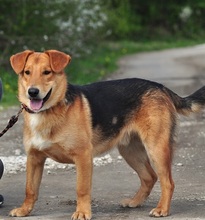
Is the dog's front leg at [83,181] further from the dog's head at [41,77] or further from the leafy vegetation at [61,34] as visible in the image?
the leafy vegetation at [61,34]

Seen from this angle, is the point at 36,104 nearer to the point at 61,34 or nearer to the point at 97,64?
the point at 61,34

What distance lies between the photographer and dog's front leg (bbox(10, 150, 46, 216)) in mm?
7363

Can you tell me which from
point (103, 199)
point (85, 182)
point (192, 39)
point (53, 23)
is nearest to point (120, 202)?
point (103, 199)

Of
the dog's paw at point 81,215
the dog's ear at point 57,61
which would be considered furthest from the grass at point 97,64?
the dog's paw at point 81,215

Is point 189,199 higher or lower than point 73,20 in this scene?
higher

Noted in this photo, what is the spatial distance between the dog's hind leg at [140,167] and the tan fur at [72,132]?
302 millimetres

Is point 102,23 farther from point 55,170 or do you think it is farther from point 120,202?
point 120,202

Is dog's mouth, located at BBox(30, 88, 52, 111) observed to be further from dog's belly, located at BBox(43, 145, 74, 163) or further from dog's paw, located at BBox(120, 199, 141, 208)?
dog's paw, located at BBox(120, 199, 141, 208)

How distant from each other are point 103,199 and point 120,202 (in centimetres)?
28

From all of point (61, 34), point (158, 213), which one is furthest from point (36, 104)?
point (61, 34)

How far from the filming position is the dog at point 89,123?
7137 millimetres

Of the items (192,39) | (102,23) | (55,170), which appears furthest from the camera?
(192,39)

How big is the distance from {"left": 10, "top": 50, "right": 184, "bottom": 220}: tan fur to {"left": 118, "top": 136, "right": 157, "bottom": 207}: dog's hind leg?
0.30 meters

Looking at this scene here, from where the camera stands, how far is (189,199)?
8078 millimetres
